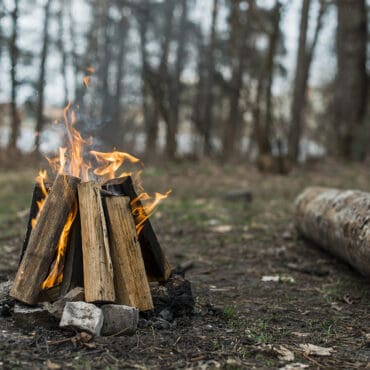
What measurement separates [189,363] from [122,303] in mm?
857

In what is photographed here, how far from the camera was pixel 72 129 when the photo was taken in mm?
4285

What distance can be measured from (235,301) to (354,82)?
490 inches

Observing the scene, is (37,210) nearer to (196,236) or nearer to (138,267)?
(138,267)

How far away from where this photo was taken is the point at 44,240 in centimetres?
377

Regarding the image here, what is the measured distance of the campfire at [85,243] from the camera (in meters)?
3.63

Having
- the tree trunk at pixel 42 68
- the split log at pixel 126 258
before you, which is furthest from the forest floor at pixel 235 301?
the tree trunk at pixel 42 68

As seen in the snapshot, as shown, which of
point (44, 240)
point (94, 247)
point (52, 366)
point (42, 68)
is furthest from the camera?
point (42, 68)

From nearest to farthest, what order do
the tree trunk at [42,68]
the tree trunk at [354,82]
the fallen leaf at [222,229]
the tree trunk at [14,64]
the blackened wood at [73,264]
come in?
1. the blackened wood at [73,264]
2. the fallen leaf at [222,229]
3. the tree trunk at [354,82]
4. the tree trunk at [14,64]
5. the tree trunk at [42,68]

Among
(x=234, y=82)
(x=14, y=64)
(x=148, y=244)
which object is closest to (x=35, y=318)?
(x=148, y=244)

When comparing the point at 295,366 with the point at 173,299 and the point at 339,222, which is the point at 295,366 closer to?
the point at 173,299

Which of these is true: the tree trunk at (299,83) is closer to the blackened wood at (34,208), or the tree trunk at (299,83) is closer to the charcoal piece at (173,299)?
the charcoal piece at (173,299)

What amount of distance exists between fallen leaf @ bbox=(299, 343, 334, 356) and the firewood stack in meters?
1.13

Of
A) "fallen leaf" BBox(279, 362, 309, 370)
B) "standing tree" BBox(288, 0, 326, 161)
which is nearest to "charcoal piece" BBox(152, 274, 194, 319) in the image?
"fallen leaf" BBox(279, 362, 309, 370)

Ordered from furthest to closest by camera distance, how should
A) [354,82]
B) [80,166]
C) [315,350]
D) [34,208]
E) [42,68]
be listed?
[42,68] < [354,82] < [80,166] < [34,208] < [315,350]
